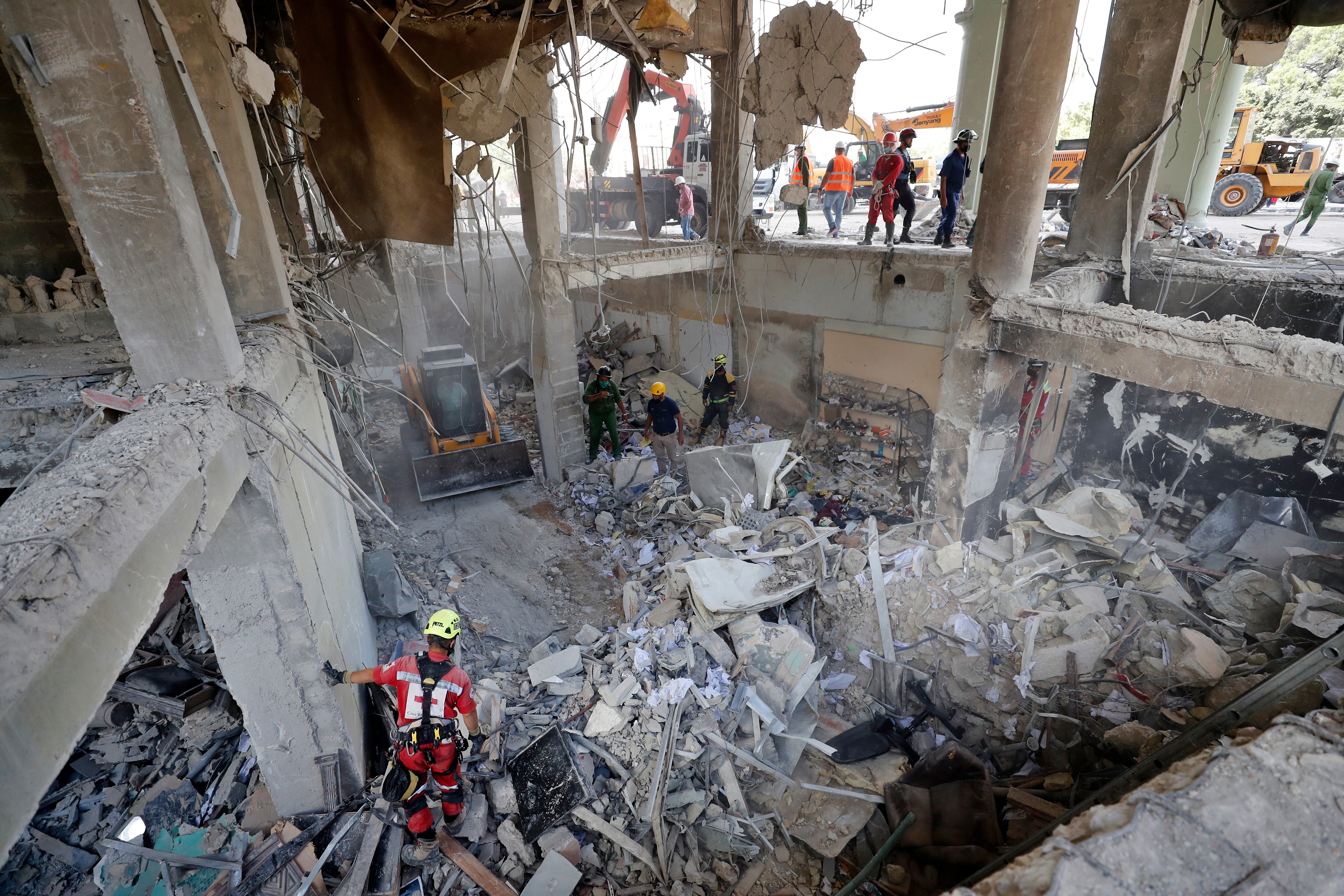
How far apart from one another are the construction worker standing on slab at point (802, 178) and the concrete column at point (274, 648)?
5402 millimetres

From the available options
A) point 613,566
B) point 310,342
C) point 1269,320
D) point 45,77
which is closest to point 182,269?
point 45,77

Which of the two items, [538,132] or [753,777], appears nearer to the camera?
[753,777]

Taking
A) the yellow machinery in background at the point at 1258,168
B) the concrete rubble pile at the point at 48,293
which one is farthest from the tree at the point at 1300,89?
the concrete rubble pile at the point at 48,293

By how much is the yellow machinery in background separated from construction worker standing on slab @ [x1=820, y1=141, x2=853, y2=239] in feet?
34.9

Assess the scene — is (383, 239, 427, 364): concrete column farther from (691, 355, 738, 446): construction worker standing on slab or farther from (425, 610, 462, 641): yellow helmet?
(425, 610, 462, 641): yellow helmet

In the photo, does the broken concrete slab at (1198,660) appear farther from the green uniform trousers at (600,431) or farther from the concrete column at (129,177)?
the green uniform trousers at (600,431)

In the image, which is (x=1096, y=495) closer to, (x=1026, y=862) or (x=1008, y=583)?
(x=1008, y=583)

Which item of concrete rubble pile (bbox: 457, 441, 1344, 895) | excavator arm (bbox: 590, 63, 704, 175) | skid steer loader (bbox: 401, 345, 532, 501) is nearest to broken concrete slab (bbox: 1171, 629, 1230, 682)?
concrete rubble pile (bbox: 457, 441, 1344, 895)

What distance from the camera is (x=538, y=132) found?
293 inches

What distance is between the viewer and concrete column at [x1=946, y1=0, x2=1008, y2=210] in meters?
11.9

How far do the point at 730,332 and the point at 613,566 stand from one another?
5397mm

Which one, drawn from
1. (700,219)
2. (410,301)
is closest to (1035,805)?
(700,219)

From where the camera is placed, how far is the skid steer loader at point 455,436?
8250 mm

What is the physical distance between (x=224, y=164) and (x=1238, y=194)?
21.6 metres
